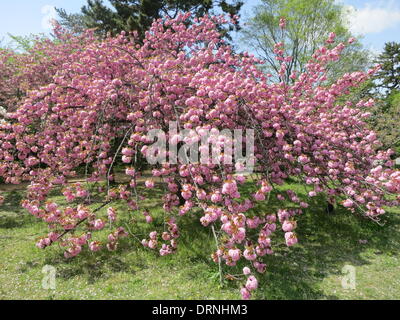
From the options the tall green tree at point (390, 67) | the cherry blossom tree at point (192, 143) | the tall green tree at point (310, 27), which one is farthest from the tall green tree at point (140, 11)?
the tall green tree at point (390, 67)

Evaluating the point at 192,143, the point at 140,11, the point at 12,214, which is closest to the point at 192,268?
the point at 192,143

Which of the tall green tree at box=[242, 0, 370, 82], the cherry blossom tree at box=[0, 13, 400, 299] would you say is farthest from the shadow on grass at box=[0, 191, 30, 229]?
the tall green tree at box=[242, 0, 370, 82]

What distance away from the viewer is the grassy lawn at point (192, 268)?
4.26 m

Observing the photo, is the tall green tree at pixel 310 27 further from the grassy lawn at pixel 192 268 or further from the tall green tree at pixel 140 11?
the grassy lawn at pixel 192 268

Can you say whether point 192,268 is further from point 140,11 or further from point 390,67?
point 390,67

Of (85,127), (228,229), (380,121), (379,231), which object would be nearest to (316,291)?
(228,229)

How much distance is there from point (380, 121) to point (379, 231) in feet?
22.2

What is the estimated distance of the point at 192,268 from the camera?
4934 mm

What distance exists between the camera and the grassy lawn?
4258mm

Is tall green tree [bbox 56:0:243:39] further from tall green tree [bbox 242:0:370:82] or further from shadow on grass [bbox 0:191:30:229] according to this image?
shadow on grass [bbox 0:191:30:229]

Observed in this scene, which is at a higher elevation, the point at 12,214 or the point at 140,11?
the point at 140,11

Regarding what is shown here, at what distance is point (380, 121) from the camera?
11555 millimetres

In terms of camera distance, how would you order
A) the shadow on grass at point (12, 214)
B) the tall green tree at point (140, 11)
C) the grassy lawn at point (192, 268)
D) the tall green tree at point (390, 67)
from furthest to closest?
the tall green tree at point (390, 67) < the tall green tree at point (140, 11) < the shadow on grass at point (12, 214) < the grassy lawn at point (192, 268)
